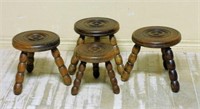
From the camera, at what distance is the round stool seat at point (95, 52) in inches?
67.9

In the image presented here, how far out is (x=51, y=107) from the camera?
5.74 feet

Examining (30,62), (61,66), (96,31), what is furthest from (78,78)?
(30,62)

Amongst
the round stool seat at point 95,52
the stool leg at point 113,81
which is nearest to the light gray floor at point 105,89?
the stool leg at point 113,81

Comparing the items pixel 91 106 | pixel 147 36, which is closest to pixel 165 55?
pixel 147 36

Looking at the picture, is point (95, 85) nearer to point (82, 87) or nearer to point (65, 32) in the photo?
point (82, 87)

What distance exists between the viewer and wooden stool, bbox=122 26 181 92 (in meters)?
1.78

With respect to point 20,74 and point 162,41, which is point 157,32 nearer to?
point 162,41

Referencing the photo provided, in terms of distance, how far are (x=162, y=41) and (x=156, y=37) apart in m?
0.06

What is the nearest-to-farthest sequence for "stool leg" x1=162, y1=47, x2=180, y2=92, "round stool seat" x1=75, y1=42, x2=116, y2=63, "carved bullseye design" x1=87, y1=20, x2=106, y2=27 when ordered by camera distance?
"round stool seat" x1=75, y1=42, x2=116, y2=63
"stool leg" x1=162, y1=47, x2=180, y2=92
"carved bullseye design" x1=87, y1=20, x2=106, y2=27

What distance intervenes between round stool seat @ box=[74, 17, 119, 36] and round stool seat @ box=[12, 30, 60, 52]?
0.50 ft

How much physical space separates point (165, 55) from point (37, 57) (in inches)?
33.7

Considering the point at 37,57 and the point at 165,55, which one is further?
the point at 37,57

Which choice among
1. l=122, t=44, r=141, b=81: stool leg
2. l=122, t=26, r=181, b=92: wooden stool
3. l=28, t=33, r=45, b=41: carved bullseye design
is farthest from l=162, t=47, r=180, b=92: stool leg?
l=28, t=33, r=45, b=41: carved bullseye design

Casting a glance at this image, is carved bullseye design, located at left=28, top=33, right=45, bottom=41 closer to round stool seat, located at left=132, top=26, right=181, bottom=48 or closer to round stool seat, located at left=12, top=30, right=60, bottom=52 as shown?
round stool seat, located at left=12, top=30, right=60, bottom=52
